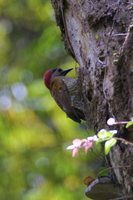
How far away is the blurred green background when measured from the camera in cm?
625

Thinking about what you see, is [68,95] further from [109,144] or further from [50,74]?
[109,144]

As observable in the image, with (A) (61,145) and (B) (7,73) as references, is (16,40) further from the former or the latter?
(A) (61,145)

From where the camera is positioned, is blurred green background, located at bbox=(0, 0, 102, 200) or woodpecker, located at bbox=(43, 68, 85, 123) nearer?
woodpecker, located at bbox=(43, 68, 85, 123)

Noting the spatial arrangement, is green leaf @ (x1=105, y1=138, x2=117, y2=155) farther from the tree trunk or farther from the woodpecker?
the woodpecker

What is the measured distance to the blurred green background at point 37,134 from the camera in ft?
20.5

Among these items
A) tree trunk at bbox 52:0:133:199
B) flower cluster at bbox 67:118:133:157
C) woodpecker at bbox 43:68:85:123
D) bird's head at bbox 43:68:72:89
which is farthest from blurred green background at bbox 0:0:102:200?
flower cluster at bbox 67:118:133:157

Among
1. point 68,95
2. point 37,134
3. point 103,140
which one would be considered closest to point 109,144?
point 103,140

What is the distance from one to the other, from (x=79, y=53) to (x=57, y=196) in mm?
3226

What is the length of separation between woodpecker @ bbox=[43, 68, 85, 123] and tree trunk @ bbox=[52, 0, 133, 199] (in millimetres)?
73

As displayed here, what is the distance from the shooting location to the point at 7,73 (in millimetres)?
7145

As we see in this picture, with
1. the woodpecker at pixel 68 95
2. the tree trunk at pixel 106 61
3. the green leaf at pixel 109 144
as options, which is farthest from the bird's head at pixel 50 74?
the green leaf at pixel 109 144

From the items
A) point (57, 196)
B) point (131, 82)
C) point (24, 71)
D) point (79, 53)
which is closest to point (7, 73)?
point (24, 71)

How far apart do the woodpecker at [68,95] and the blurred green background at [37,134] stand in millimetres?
2708

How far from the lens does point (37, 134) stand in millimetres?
6594
